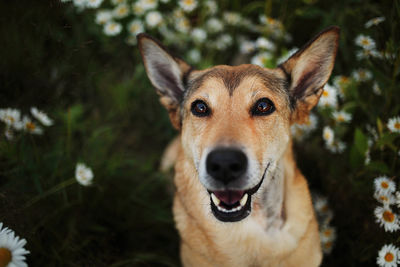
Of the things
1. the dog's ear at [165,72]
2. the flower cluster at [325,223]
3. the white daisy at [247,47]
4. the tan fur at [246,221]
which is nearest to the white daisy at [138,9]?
the white daisy at [247,47]

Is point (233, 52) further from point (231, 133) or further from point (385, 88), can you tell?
point (231, 133)

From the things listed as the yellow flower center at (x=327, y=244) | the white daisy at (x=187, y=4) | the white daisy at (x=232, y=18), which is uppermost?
the white daisy at (x=187, y=4)

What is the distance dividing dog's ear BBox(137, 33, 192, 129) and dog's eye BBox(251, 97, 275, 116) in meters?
0.89

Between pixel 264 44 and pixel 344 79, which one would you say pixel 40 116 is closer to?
pixel 264 44

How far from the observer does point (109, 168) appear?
402 centimetres

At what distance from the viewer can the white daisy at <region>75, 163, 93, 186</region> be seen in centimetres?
331

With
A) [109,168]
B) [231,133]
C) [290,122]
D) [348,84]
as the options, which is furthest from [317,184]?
[109,168]

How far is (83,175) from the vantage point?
132 inches

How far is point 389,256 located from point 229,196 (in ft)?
5.61

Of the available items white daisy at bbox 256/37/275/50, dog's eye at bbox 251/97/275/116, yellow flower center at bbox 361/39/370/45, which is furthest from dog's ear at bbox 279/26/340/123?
white daisy at bbox 256/37/275/50

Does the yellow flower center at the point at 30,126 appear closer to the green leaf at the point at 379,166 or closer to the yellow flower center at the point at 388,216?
the green leaf at the point at 379,166

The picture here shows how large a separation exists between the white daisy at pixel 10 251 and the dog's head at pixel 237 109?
59.1 inches

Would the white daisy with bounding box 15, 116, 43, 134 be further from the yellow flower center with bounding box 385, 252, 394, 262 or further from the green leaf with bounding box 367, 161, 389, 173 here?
the yellow flower center with bounding box 385, 252, 394, 262

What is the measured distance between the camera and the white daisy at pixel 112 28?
4.70 meters
